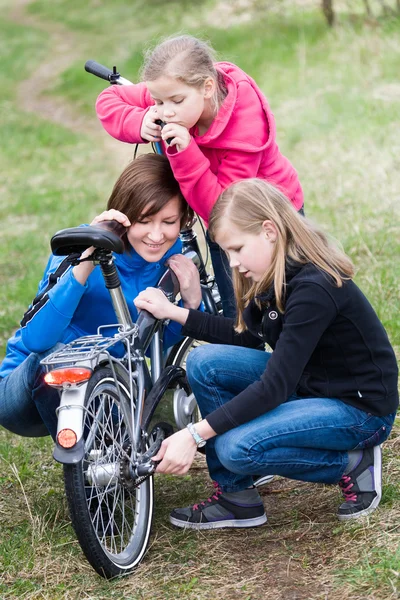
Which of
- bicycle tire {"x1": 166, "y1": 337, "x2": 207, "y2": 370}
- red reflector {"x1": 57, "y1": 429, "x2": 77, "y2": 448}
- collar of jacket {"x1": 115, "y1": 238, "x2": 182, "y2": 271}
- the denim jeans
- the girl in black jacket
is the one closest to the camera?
red reflector {"x1": 57, "y1": 429, "x2": 77, "y2": 448}

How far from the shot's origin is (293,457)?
2.88 metres

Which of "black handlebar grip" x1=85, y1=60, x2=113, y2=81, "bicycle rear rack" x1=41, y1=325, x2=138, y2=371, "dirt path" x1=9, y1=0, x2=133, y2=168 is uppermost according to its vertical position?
"black handlebar grip" x1=85, y1=60, x2=113, y2=81

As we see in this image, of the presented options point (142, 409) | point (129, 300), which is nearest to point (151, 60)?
point (129, 300)

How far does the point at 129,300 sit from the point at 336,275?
2.70 feet

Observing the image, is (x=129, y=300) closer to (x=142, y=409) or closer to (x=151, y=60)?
(x=142, y=409)

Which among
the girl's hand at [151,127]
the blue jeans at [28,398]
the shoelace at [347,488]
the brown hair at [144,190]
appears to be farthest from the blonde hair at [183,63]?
the shoelace at [347,488]

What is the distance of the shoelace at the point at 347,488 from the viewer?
Result: 2.98 meters

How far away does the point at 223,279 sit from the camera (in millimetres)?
3713

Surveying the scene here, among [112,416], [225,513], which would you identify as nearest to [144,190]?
[112,416]

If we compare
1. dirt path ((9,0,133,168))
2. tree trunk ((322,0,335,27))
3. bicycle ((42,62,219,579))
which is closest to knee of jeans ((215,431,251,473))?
bicycle ((42,62,219,579))

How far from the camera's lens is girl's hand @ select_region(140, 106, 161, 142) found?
3.25 metres

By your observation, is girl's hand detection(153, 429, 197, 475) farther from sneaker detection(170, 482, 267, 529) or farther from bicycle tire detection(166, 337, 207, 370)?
bicycle tire detection(166, 337, 207, 370)

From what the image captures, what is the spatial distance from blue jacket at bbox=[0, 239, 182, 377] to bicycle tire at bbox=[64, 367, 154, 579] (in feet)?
0.84

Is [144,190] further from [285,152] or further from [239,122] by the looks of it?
[285,152]
